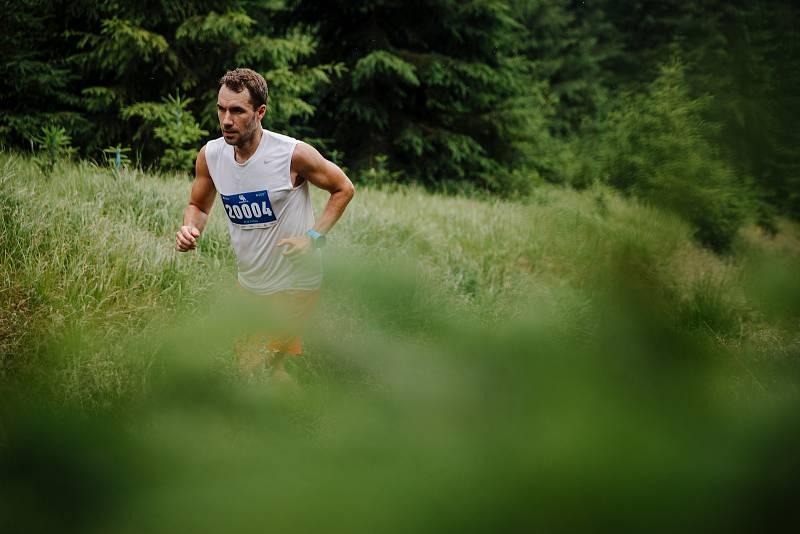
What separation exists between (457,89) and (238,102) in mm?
10059

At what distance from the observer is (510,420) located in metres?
0.59

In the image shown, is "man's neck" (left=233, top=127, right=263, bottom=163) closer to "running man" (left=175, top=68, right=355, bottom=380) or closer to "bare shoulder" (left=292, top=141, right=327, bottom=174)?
"running man" (left=175, top=68, right=355, bottom=380)

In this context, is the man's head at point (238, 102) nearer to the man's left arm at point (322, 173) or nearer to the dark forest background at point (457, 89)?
the man's left arm at point (322, 173)

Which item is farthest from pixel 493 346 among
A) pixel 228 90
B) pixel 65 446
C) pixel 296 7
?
pixel 296 7

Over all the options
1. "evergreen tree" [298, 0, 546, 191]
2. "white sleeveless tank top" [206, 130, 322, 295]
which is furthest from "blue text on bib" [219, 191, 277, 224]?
"evergreen tree" [298, 0, 546, 191]

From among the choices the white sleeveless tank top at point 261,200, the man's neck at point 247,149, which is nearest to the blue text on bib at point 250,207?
the white sleeveless tank top at point 261,200

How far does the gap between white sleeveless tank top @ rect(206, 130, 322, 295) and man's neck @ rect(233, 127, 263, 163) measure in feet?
0.07

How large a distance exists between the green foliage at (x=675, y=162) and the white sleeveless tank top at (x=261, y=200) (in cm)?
218

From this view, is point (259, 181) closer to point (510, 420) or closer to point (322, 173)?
point (322, 173)

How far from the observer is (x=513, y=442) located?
58 cm

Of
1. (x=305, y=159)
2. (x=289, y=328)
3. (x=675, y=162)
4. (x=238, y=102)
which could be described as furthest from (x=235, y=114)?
(x=675, y=162)

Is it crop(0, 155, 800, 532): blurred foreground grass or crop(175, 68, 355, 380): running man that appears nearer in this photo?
crop(0, 155, 800, 532): blurred foreground grass

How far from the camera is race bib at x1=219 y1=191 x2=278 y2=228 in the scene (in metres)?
2.72

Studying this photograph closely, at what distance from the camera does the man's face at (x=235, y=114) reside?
8.19ft
